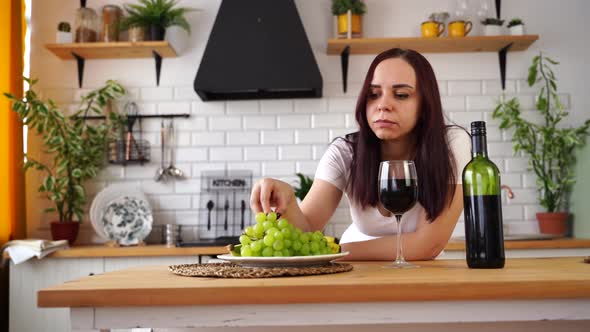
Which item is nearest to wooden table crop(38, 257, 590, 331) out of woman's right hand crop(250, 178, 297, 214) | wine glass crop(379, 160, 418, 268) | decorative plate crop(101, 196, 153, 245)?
wine glass crop(379, 160, 418, 268)

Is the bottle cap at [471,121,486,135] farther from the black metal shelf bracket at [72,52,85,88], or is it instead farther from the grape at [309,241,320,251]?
the black metal shelf bracket at [72,52,85,88]

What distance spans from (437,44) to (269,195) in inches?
94.3

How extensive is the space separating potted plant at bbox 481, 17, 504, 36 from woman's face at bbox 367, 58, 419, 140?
1915 millimetres

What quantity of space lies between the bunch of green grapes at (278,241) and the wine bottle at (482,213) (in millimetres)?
295

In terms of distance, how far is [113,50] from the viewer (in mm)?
3588

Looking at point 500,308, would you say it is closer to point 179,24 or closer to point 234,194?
point 234,194

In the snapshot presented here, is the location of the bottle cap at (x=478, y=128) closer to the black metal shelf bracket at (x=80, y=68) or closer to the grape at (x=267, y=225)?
the grape at (x=267, y=225)

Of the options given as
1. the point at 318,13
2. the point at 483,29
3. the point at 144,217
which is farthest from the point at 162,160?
A: the point at 483,29

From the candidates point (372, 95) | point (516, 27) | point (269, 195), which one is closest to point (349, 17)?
point (516, 27)

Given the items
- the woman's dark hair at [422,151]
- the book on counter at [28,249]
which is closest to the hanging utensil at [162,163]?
the book on counter at [28,249]

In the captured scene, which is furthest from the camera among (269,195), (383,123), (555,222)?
(555,222)

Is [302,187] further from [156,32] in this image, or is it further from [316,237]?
[316,237]

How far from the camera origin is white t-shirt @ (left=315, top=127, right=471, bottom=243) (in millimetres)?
1868

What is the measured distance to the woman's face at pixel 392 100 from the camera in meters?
1.80
